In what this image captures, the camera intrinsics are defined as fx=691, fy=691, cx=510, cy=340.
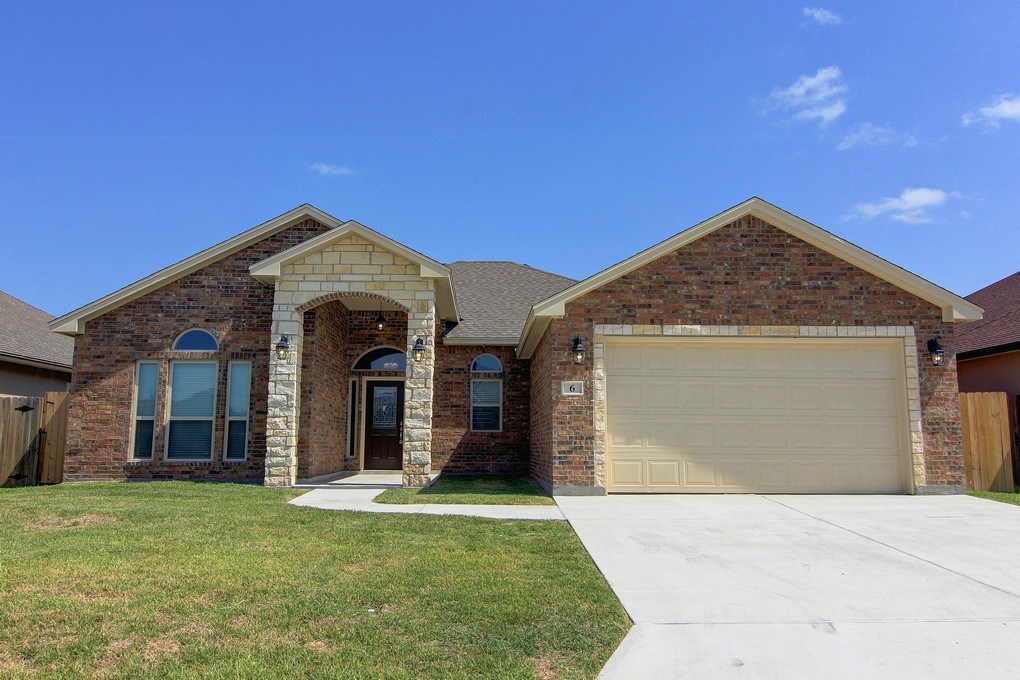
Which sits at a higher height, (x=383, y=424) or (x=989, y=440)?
(x=383, y=424)

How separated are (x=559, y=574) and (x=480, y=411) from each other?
1033 cm

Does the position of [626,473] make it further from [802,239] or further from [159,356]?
[159,356]

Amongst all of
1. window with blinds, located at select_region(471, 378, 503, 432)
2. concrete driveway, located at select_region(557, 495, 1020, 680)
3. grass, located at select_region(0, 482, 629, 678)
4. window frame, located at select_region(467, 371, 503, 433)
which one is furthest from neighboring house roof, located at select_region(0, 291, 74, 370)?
concrete driveway, located at select_region(557, 495, 1020, 680)

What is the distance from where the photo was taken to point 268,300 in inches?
556

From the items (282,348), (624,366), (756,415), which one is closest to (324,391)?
(282,348)

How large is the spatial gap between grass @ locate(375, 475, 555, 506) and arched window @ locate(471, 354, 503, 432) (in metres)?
2.41

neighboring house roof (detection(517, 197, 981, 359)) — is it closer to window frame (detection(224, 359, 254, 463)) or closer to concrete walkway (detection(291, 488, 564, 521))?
concrete walkway (detection(291, 488, 564, 521))

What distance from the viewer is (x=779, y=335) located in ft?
37.8

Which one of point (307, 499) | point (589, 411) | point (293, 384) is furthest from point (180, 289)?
point (589, 411)

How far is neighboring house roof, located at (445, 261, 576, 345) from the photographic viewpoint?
625 inches

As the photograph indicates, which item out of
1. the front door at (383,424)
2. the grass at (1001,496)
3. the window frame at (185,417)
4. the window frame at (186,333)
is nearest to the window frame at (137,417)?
the window frame at (185,417)

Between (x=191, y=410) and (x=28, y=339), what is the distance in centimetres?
746

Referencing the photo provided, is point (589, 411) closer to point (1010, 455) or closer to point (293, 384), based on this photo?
point (293, 384)

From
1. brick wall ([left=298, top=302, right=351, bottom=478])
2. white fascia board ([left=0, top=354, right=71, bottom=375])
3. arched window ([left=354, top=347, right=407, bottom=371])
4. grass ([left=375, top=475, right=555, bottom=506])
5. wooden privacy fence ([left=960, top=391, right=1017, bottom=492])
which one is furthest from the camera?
arched window ([left=354, top=347, right=407, bottom=371])
